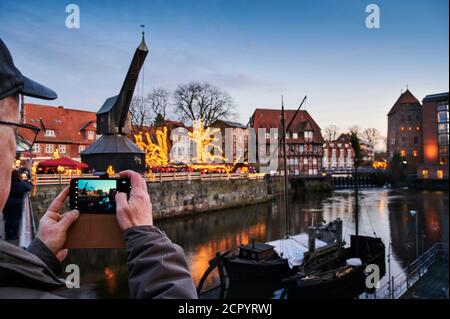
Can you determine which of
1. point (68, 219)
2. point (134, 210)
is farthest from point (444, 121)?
Result: point (68, 219)

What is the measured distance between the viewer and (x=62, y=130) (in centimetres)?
1666

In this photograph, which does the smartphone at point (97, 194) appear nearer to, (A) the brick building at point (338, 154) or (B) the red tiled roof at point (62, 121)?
(B) the red tiled roof at point (62, 121)

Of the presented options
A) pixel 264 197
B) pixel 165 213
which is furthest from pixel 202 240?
pixel 264 197

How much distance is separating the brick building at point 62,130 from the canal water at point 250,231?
6.49 meters

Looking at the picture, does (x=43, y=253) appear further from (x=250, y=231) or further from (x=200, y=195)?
(x=200, y=195)

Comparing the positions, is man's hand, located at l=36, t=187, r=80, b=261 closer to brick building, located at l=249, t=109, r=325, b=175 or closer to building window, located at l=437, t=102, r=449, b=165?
building window, located at l=437, t=102, r=449, b=165

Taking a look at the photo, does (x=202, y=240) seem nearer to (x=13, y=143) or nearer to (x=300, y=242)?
(x=300, y=242)

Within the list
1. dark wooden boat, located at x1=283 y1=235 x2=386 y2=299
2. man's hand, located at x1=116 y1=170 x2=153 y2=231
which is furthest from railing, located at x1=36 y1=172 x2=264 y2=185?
man's hand, located at x1=116 y1=170 x2=153 y2=231

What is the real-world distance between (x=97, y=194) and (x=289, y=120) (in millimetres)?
37520

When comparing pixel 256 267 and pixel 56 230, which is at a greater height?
pixel 56 230

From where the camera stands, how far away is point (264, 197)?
26.7m

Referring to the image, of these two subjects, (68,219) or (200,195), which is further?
(200,195)

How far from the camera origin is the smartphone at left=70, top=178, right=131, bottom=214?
96 cm
